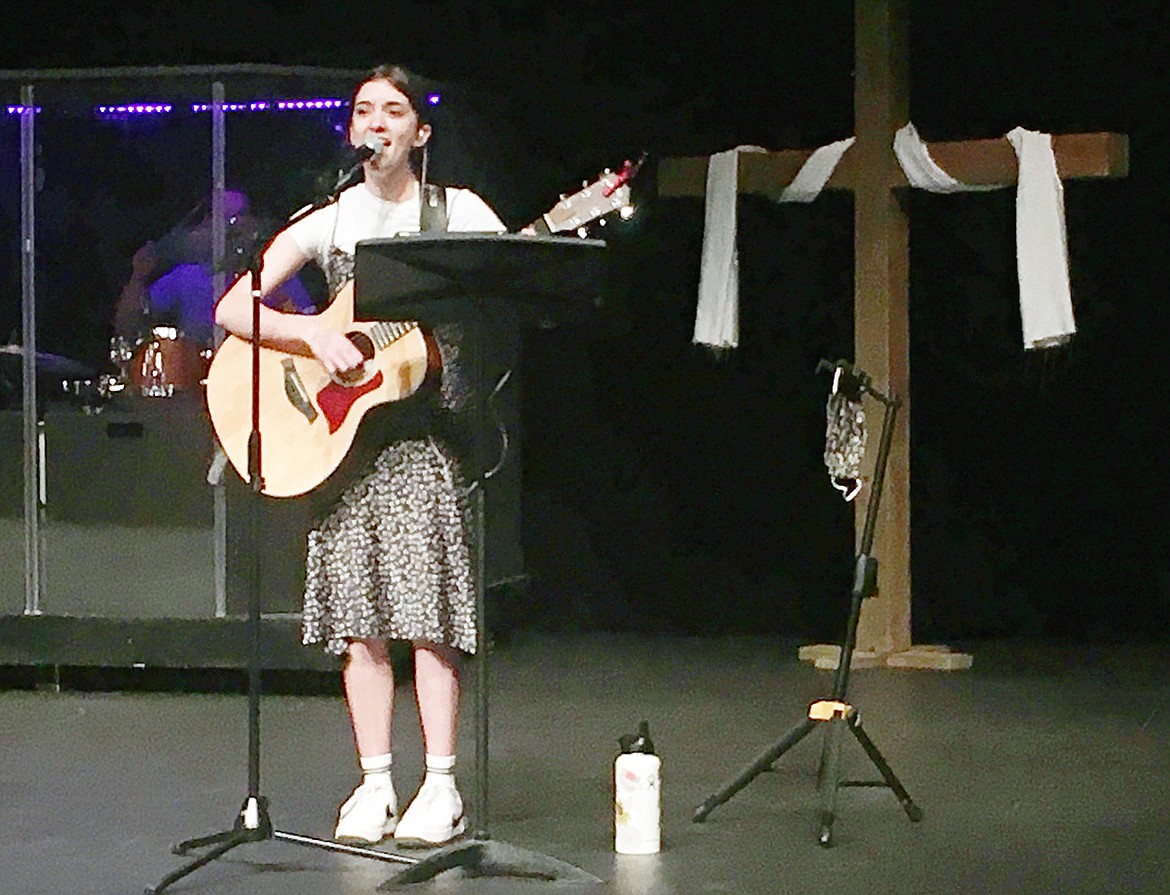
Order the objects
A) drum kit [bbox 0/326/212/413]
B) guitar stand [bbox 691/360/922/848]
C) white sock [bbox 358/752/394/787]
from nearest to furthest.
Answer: white sock [bbox 358/752/394/787] → guitar stand [bbox 691/360/922/848] → drum kit [bbox 0/326/212/413]

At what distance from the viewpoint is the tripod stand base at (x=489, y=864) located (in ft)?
11.7

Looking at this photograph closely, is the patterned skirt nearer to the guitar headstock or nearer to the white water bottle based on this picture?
the white water bottle

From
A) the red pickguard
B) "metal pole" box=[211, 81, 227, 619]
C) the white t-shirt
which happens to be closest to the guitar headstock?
the white t-shirt

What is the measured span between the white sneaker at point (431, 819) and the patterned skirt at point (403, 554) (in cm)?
28

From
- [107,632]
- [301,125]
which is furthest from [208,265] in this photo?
[107,632]

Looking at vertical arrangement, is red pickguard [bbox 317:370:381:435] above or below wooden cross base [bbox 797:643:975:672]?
above

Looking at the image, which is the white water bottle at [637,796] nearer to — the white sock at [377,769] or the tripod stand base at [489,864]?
the tripod stand base at [489,864]

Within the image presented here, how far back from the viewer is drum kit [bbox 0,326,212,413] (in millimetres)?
6195

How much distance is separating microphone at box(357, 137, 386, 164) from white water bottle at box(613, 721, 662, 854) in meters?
1.16

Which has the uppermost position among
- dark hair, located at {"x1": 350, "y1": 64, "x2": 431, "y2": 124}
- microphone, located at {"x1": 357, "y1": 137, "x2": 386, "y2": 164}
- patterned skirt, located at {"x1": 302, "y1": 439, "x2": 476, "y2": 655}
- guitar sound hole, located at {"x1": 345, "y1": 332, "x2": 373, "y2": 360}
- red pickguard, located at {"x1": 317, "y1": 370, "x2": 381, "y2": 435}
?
dark hair, located at {"x1": 350, "y1": 64, "x2": 431, "y2": 124}

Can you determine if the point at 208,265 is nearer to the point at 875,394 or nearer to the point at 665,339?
the point at 665,339

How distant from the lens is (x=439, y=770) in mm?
3898

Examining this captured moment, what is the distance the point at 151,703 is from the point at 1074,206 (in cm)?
341

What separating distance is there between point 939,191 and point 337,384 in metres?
3.20
